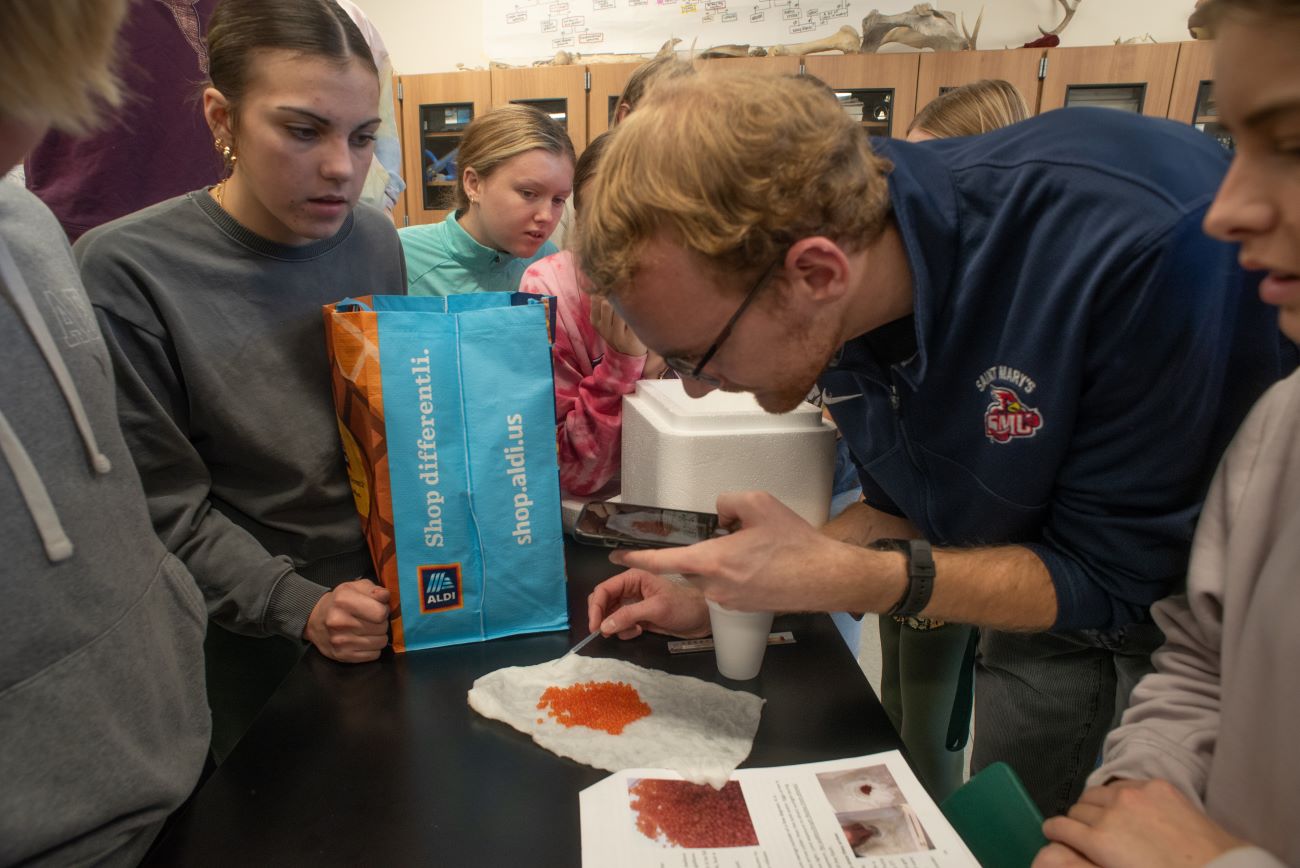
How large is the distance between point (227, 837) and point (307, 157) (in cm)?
81

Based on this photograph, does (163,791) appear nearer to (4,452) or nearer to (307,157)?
(4,452)

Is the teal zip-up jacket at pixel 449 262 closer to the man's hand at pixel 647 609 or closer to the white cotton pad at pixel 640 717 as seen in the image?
the man's hand at pixel 647 609

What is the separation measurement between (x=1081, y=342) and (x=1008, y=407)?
10 centimetres

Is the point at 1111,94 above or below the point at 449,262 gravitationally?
above

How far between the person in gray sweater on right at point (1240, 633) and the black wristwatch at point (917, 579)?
226 millimetres

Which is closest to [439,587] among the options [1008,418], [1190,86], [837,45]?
[1008,418]

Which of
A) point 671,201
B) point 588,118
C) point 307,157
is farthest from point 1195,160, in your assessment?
point 588,118

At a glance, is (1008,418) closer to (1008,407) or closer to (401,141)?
(1008,407)

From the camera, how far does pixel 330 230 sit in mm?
1098

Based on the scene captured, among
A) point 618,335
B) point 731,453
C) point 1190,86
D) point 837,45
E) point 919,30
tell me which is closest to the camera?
point 731,453

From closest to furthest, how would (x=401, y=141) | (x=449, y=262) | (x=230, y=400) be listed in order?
1. (x=230, y=400)
2. (x=449, y=262)
3. (x=401, y=141)

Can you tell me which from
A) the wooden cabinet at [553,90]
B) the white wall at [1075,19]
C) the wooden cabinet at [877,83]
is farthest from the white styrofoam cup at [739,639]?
the white wall at [1075,19]

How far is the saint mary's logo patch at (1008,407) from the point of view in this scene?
857mm

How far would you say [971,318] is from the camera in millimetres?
882
